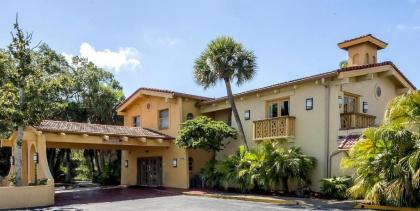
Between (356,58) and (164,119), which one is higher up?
(356,58)

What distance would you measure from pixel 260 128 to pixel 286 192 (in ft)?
11.2

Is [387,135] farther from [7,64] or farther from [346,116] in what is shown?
[7,64]

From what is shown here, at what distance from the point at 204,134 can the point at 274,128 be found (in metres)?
3.76

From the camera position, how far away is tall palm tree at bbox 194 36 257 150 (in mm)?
20781

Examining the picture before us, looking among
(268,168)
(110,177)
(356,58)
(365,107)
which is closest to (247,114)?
(268,168)

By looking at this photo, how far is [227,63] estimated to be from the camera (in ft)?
68.2

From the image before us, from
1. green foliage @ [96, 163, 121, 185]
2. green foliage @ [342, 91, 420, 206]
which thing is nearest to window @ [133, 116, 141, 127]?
green foliage @ [96, 163, 121, 185]

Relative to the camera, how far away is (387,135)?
12594mm

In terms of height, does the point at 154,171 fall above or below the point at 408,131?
below

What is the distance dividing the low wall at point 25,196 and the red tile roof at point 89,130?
3.22m

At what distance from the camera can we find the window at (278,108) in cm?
2061

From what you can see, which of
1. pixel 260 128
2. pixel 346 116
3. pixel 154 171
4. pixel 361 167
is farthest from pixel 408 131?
pixel 154 171

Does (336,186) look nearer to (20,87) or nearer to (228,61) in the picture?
(228,61)

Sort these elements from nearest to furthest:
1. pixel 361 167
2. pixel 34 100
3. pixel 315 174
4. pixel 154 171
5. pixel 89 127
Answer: pixel 361 167 → pixel 34 100 → pixel 315 174 → pixel 89 127 → pixel 154 171
